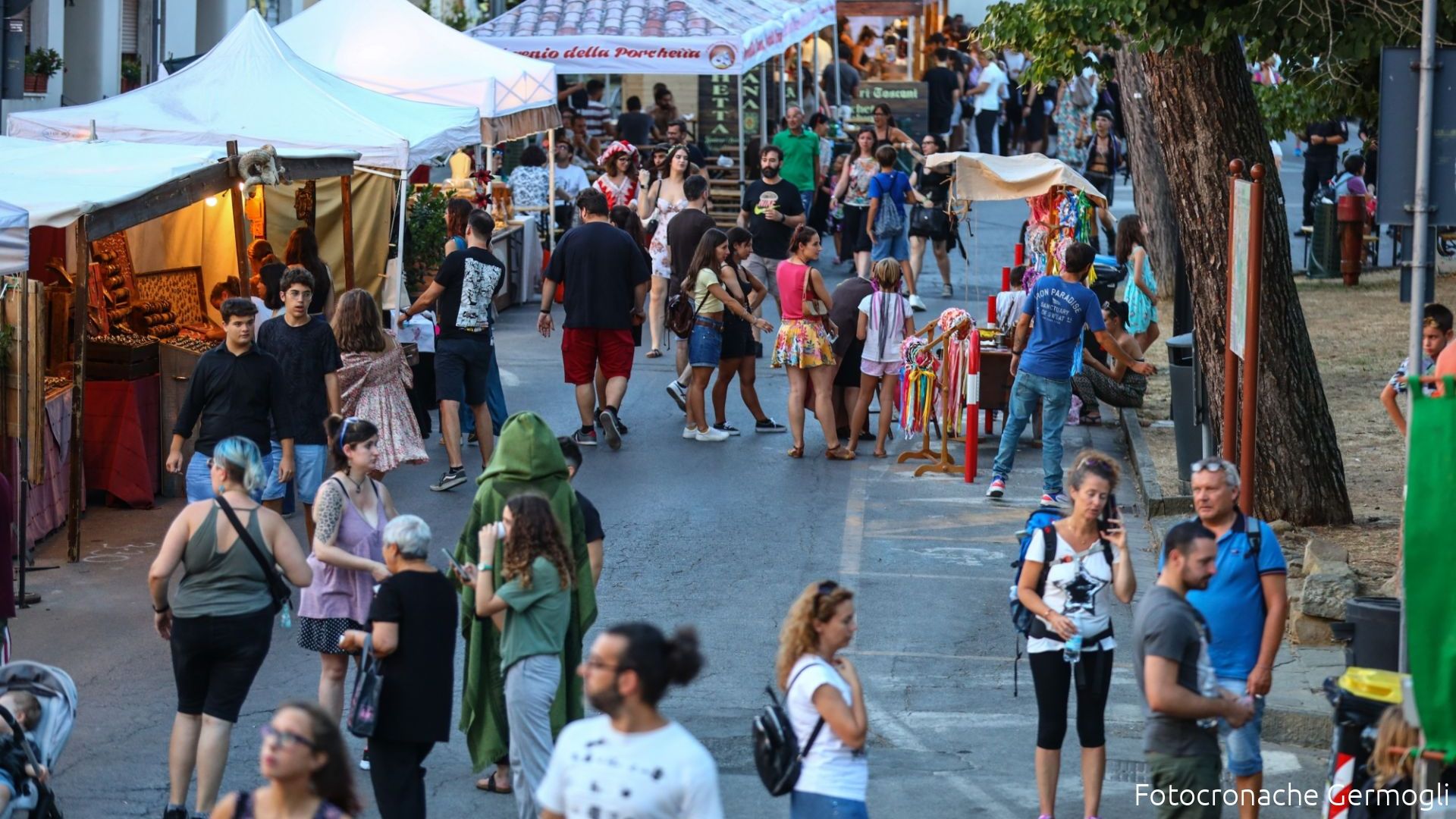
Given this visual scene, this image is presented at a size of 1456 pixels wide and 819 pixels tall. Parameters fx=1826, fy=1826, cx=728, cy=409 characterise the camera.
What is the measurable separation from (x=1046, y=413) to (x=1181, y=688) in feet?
22.1

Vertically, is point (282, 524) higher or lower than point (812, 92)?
lower

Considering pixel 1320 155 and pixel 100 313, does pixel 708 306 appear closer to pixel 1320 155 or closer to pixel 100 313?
pixel 100 313

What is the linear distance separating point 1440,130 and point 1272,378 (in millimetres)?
4502

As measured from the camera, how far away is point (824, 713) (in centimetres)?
560

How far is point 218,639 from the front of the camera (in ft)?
22.7

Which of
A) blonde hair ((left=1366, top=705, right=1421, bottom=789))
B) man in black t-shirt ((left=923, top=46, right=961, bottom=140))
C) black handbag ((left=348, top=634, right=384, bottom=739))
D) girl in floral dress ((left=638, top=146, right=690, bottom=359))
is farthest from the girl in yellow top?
man in black t-shirt ((left=923, top=46, right=961, bottom=140))

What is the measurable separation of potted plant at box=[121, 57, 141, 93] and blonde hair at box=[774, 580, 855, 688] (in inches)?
664

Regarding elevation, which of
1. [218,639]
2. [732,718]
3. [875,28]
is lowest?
[732,718]

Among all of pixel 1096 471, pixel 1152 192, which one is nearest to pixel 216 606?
pixel 1096 471

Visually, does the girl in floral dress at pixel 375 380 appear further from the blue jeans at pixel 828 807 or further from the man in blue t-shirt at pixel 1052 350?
the blue jeans at pixel 828 807

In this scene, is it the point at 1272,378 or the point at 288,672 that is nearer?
the point at 288,672

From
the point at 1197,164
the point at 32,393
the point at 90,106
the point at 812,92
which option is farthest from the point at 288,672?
the point at 812,92

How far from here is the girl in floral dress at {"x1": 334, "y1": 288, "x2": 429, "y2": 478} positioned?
1155 centimetres

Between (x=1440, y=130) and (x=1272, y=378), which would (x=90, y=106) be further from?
(x=1440, y=130)
